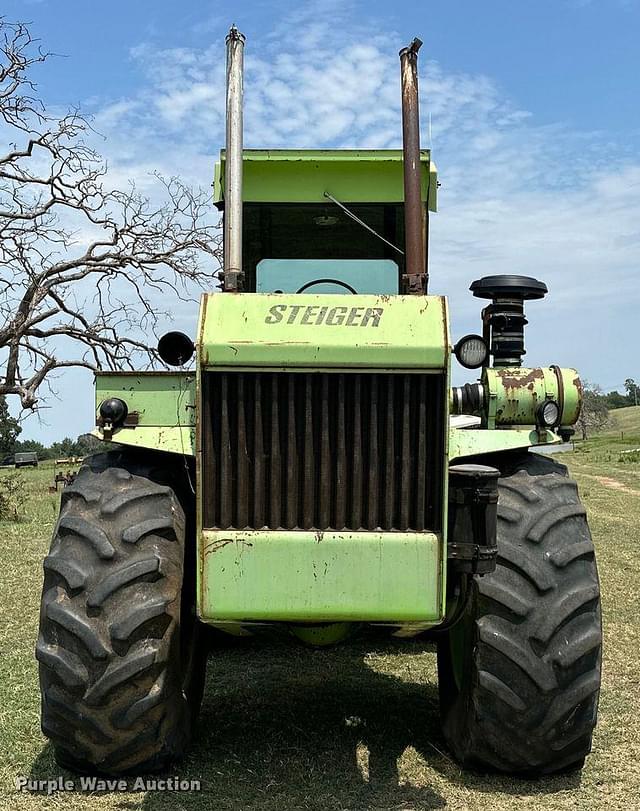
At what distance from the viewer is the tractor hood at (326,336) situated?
4172 millimetres

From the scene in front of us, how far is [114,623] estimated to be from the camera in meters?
4.18

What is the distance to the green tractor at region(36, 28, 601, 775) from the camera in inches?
164

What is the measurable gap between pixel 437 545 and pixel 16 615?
5.91 metres

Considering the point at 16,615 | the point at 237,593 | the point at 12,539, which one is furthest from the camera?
the point at 12,539

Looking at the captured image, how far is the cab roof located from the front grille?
213 centimetres

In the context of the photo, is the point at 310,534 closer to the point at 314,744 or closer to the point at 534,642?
the point at 534,642

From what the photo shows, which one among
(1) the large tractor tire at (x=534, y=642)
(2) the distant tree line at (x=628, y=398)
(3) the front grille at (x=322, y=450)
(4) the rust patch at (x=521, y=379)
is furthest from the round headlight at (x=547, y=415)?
(2) the distant tree line at (x=628, y=398)

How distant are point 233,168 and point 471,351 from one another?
4.72 ft

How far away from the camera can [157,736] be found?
4406 millimetres

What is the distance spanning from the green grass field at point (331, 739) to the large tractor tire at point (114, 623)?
0.31 meters

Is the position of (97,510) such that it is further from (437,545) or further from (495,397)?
(495,397)

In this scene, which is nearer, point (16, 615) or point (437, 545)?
point (437, 545)

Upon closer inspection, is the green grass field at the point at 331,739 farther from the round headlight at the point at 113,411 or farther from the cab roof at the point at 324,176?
the cab roof at the point at 324,176

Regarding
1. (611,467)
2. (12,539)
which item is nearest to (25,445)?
(611,467)
